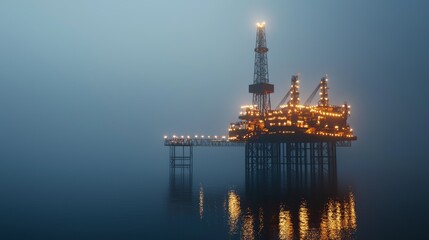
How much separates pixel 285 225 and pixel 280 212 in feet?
27.6

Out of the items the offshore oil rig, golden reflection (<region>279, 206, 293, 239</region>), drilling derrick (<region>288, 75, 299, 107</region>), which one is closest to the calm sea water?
golden reflection (<region>279, 206, 293, 239</region>)

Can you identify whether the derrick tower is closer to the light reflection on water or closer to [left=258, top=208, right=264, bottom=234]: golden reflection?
the light reflection on water

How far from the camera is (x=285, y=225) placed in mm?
50406

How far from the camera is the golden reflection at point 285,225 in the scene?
45.5m

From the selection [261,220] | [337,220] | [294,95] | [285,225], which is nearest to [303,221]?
[285,225]

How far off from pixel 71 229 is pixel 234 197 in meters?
33.4

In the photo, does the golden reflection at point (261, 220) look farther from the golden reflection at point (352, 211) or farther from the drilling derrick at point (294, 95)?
the drilling derrick at point (294, 95)

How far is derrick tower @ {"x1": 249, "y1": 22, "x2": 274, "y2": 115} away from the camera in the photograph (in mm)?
108875

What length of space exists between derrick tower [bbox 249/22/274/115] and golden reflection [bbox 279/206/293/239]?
5315 centimetres

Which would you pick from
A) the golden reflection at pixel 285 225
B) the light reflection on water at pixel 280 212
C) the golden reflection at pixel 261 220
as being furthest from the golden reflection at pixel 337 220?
the golden reflection at pixel 261 220

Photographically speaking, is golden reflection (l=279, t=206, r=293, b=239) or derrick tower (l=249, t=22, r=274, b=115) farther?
derrick tower (l=249, t=22, r=274, b=115)

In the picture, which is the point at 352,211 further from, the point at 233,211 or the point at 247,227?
the point at 247,227

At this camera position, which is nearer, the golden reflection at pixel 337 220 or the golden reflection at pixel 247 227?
the golden reflection at pixel 247 227

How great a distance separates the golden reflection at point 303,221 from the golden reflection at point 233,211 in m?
7.72
